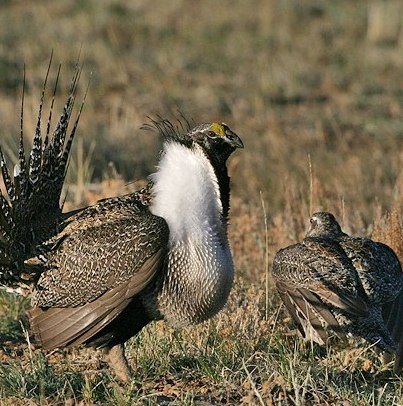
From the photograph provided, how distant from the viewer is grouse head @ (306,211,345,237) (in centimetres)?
505

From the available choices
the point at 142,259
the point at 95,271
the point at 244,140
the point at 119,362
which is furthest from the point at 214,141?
the point at 244,140

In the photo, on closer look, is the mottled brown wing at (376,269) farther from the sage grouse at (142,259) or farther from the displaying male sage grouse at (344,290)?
the sage grouse at (142,259)

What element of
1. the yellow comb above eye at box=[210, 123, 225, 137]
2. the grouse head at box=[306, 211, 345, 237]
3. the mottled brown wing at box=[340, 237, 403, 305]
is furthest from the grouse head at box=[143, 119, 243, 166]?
the grouse head at box=[306, 211, 345, 237]

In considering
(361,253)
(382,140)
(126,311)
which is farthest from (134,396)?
(382,140)

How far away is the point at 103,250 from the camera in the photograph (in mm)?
4148

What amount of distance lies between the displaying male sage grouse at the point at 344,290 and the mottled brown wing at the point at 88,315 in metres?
0.83

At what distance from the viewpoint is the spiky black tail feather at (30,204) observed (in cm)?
445

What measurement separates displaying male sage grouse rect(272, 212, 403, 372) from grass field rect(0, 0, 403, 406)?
0.41 feet

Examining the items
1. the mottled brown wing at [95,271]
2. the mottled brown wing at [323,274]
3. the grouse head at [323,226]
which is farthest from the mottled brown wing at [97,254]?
the grouse head at [323,226]

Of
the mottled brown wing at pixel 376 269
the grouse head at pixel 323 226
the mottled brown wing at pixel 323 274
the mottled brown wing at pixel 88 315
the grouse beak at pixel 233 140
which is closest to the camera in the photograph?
the mottled brown wing at pixel 88 315

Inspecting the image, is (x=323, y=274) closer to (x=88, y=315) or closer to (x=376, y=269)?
(x=376, y=269)

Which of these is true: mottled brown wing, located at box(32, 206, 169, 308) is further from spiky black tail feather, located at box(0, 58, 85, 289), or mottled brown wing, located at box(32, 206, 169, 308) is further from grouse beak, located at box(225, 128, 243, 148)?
grouse beak, located at box(225, 128, 243, 148)

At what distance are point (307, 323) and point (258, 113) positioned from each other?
25.1ft

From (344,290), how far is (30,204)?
1533 mm
